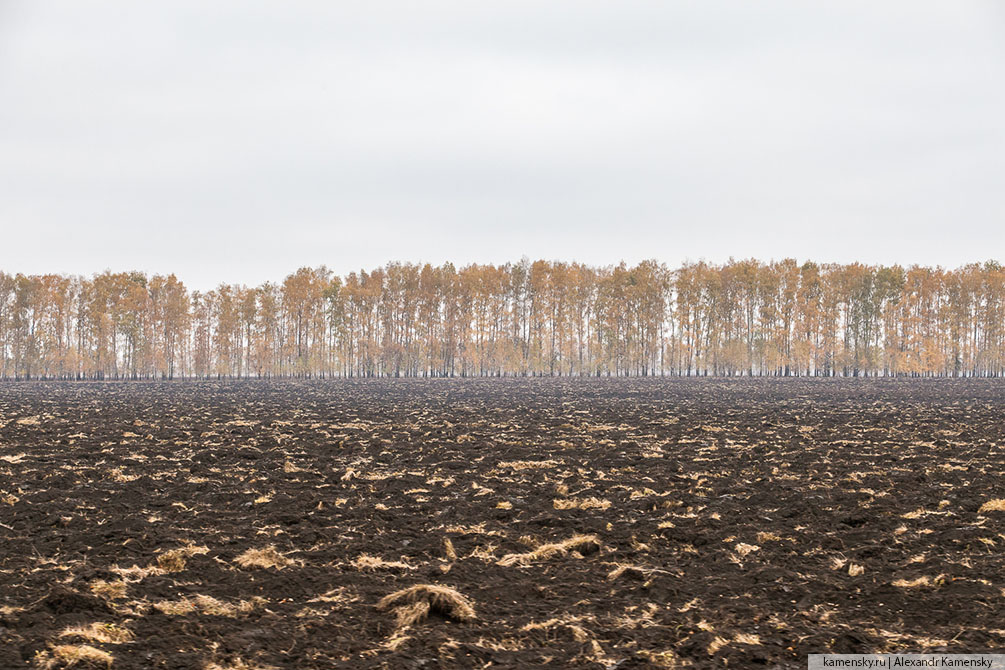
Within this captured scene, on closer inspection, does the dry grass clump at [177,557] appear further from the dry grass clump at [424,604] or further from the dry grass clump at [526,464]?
the dry grass clump at [526,464]

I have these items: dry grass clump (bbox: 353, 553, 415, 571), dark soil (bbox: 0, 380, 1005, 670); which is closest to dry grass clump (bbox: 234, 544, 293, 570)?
dark soil (bbox: 0, 380, 1005, 670)

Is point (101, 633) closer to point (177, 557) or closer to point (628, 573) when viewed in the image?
point (177, 557)

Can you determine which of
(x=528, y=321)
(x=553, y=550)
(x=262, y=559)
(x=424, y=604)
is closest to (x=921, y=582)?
(x=553, y=550)

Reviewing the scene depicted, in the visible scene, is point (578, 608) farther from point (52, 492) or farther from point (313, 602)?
point (52, 492)

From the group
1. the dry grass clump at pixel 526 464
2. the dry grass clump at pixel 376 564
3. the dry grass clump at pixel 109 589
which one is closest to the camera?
the dry grass clump at pixel 109 589

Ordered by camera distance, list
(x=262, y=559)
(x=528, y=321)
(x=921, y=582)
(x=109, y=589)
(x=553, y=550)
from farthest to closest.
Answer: (x=528, y=321) → (x=553, y=550) → (x=262, y=559) → (x=921, y=582) → (x=109, y=589)

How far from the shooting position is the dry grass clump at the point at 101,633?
8.20 m

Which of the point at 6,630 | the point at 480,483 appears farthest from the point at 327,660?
the point at 480,483

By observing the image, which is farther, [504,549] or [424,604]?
[504,549]

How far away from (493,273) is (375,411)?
81590 millimetres

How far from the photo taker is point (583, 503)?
15.2m

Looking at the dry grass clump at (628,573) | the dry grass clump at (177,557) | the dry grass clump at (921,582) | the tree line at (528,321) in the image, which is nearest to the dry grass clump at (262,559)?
the dry grass clump at (177,557)

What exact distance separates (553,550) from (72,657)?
6.71 m

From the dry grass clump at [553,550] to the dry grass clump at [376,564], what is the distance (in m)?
1.45
